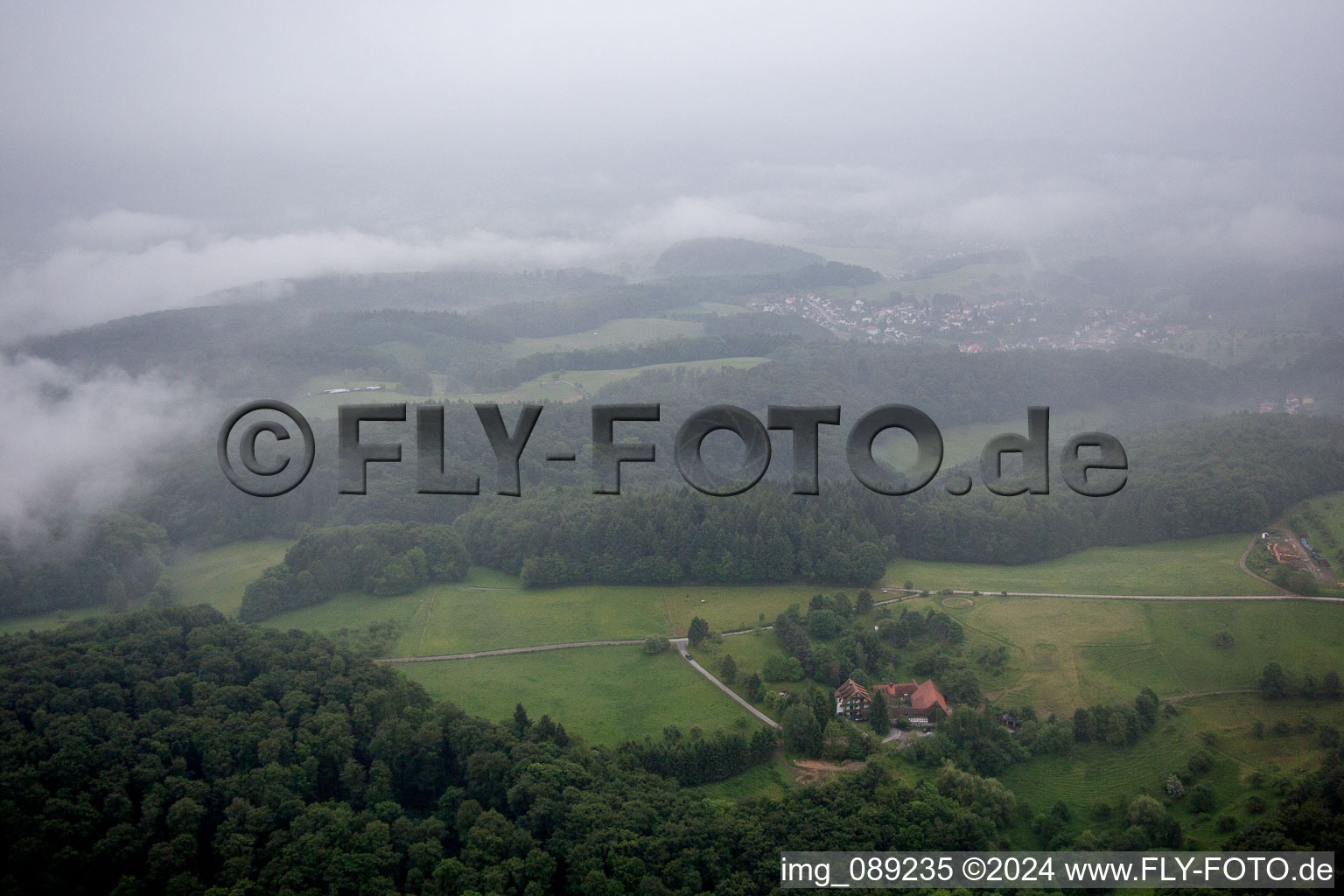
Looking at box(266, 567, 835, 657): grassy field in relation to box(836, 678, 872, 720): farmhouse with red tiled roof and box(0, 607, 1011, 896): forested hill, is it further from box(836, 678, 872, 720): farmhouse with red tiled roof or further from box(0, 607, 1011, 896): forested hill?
box(0, 607, 1011, 896): forested hill

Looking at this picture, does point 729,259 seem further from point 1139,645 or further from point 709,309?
point 1139,645

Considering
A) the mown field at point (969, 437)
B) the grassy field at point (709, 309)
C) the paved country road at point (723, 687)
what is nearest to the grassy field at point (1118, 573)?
the paved country road at point (723, 687)

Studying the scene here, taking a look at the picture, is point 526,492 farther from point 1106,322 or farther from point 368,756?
point 1106,322

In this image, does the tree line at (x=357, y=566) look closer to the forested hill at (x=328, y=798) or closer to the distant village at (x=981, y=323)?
the forested hill at (x=328, y=798)

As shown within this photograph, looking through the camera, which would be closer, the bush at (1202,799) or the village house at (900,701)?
the bush at (1202,799)

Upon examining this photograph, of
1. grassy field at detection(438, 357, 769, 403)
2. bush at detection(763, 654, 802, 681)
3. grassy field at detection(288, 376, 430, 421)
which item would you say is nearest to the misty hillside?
grassy field at detection(438, 357, 769, 403)

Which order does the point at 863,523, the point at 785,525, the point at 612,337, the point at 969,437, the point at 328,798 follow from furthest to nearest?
the point at 612,337 < the point at 969,437 < the point at 863,523 < the point at 785,525 < the point at 328,798

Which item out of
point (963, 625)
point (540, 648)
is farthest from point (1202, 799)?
point (540, 648)
